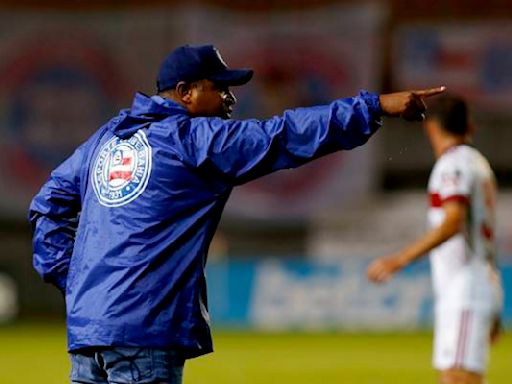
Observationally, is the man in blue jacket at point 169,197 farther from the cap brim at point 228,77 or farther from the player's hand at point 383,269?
the player's hand at point 383,269

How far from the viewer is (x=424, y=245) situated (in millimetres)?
8414

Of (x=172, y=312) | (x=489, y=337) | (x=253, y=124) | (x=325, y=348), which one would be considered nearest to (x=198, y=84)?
(x=253, y=124)

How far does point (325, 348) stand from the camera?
19172 mm

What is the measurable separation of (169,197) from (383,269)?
7.97ft

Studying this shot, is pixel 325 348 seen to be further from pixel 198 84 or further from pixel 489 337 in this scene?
pixel 198 84

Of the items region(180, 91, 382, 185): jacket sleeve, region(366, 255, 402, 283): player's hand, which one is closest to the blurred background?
region(366, 255, 402, 283): player's hand

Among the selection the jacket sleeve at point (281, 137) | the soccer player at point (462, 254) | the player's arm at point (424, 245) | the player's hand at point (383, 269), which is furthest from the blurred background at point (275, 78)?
the jacket sleeve at point (281, 137)

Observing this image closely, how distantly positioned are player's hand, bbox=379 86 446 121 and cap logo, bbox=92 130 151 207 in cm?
88

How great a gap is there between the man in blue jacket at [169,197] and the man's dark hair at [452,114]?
10.2 ft

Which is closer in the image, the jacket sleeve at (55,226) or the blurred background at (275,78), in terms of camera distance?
the jacket sleeve at (55,226)

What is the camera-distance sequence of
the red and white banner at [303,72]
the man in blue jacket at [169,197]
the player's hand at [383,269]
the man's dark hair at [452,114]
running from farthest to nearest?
1. the red and white banner at [303,72]
2. the man's dark hair at [452,114]
3. the player's hand at [383,269]
4. the man in blue jacket at [169,197]

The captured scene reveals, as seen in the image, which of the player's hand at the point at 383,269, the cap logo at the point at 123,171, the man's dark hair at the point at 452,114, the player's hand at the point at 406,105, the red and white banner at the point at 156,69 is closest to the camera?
the player's hand at the point at 406,105

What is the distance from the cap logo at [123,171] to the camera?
5.90 meters

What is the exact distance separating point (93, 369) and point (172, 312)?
0.40 meters
